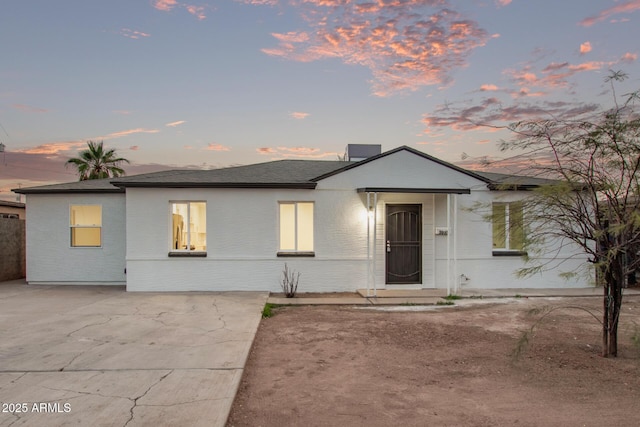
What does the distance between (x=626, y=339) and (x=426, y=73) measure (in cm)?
891

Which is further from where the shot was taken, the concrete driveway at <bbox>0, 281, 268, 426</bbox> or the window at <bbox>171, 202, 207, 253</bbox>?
the window at <bbox>171, 202, 207, 253</bbox>

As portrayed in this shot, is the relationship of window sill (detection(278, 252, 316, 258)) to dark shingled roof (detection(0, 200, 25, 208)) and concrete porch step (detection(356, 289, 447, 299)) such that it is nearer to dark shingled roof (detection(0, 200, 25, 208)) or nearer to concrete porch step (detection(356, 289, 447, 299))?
concrete porch step (detection(356, 289, 447, 299))

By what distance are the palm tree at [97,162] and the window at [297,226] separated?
17818 mm

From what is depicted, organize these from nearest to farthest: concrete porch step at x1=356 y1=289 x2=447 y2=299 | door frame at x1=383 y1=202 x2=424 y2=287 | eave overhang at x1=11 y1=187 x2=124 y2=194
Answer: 1. concrete porch step at x1=356 y1=289 x2=447 y2=299
2. door frame at x1=383 y1=202 x2=424 y2=287
3. eave overhang at x1=11 y1=187 x2=124 y2=194

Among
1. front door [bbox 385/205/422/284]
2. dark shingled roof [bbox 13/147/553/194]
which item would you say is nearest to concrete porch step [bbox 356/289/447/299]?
front door [bbox 385/205/422/284]

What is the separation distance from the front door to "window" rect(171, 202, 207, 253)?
530 cm

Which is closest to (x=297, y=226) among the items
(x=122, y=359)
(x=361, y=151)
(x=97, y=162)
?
(x=361, y=151)

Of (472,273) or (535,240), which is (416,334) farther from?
(472,273)

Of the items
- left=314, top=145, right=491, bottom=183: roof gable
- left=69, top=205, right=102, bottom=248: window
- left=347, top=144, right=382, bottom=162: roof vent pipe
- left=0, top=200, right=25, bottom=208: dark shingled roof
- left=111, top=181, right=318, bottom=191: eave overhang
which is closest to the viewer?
left=111, top=181, right=318, bottom=191: eave overhang

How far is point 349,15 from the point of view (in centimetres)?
1032

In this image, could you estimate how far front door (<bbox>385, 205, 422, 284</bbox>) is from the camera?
36.8 feet

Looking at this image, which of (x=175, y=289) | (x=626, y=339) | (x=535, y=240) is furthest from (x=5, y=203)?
(x=626, y=339)

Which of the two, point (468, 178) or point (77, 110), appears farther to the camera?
point (77, 110)

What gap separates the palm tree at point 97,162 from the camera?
24.5m
